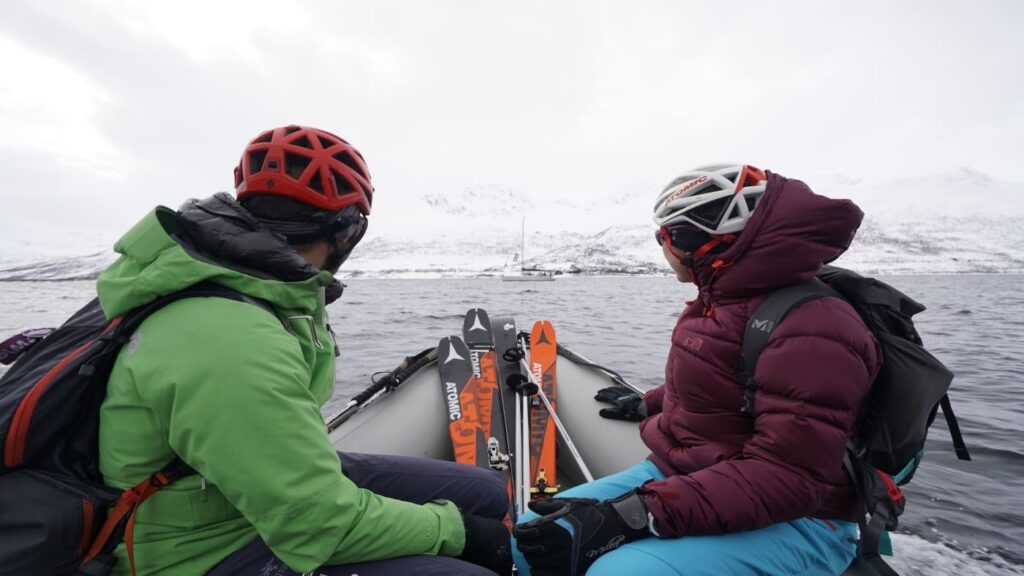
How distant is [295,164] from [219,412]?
44.9 inches

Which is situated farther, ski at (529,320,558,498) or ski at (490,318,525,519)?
ski at (529,320,558,498)

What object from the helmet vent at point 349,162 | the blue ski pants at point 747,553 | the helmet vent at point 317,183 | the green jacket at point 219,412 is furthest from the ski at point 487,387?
the helmet vent at point 317,183

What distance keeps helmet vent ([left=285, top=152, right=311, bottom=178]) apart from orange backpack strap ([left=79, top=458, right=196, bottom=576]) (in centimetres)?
120

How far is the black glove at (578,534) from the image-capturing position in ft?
6.30

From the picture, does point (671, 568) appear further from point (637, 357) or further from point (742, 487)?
point (637, 357)

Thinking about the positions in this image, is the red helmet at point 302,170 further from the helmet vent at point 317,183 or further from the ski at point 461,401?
the ski at point 461,401

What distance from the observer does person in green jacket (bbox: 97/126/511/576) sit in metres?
1.35

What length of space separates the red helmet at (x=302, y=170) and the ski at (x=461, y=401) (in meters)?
2.84

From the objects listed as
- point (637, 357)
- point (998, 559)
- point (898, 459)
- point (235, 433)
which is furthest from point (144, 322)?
point (637, 357)

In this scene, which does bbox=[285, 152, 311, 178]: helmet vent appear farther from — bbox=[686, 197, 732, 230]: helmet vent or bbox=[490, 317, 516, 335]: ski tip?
bbox=[490, 317, 516, 335]: ski tip

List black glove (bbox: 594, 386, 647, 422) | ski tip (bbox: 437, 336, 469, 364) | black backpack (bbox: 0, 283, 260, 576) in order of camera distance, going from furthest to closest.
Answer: ski tip (bbox: 437, 336, 469, 364) < black glove (bbox: 594, 386, 647, 422) < black backpack (bbox: 0, 283, 260, 576)

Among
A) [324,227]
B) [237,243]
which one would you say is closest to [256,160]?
[324,227]

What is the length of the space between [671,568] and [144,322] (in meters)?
2.12

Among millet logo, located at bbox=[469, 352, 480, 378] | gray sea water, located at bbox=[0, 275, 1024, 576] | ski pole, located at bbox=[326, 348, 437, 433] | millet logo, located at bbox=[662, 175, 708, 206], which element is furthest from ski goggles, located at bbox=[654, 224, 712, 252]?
ski pole, located at bbox=[326, 348, 437, 433]
